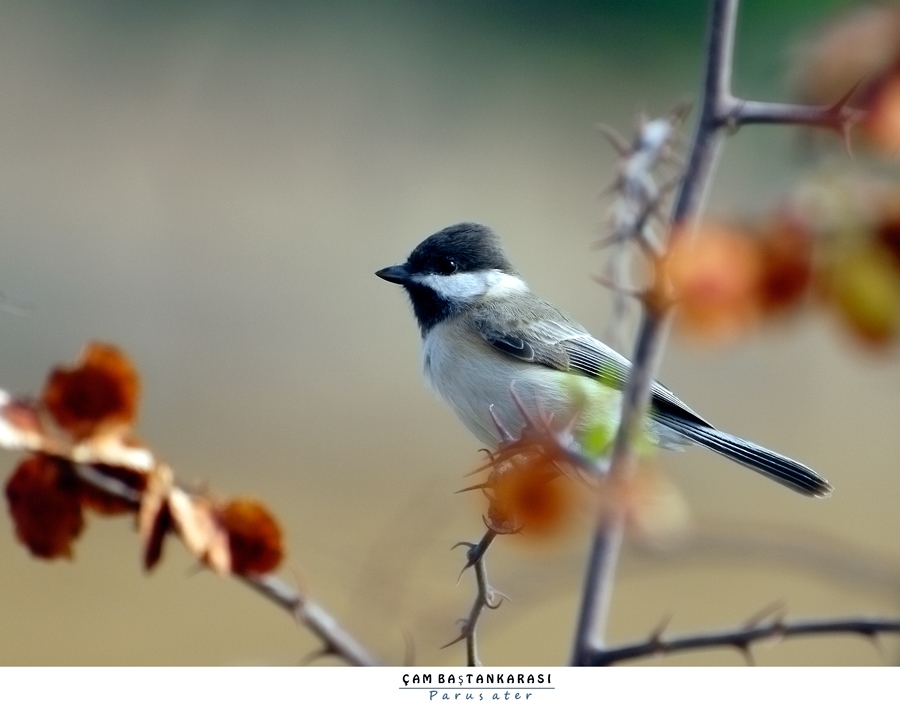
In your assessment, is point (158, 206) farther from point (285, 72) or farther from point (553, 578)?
point (553, 578)

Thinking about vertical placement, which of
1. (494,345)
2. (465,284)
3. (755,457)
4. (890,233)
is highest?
(890,233)

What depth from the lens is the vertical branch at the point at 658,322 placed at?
63 cm

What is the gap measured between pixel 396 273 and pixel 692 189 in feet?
4.89

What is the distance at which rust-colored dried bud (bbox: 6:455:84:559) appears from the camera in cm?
61

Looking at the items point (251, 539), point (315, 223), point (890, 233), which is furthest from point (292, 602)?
point (315, 223)

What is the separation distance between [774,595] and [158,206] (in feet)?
7.98

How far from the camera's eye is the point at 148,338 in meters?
3.41

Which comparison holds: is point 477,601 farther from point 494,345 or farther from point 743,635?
point 494,345

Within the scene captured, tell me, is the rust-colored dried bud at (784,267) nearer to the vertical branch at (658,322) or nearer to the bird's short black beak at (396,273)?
the vertical branch at (658,322)

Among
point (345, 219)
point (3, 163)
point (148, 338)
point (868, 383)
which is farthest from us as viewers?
point (345, 219)

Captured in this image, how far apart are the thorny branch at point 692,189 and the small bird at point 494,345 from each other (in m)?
1.09

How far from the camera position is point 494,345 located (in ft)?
6.75

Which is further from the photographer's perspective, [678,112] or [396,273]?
[396,273]
